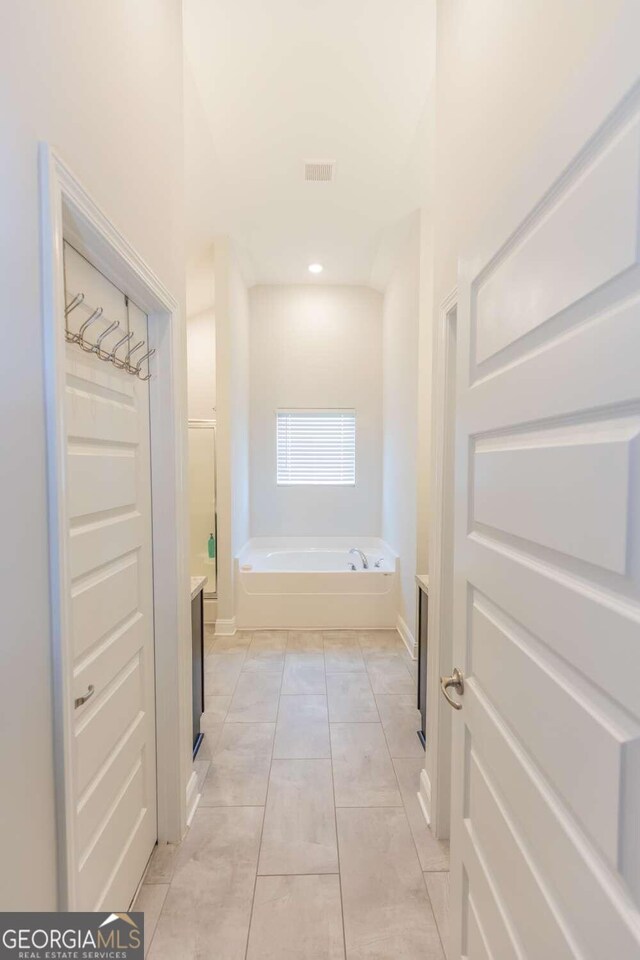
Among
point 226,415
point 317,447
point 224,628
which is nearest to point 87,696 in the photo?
point 224,628

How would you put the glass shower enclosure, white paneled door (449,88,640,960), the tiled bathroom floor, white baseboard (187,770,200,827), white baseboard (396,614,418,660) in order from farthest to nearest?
the glass shower enclosure, white baseboard (396,614,418,660), white baseboard (187,770,200,827), the tiled bathroom floor, white paneled door (449,88,640,960)

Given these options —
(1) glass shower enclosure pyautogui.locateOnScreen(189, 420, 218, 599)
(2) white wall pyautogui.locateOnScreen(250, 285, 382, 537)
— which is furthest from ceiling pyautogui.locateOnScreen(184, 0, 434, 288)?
(1) glass shower enclosure pyautogui.locateOnScreen(189, 420, 218, 599)

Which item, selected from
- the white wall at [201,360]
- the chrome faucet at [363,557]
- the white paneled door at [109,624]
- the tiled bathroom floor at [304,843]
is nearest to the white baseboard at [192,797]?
the tiled bathroom floor at [304,843]

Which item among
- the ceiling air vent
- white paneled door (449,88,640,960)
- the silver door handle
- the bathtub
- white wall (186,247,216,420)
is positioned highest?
the ceiling air vent

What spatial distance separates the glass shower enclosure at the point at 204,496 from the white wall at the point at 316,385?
83 cm

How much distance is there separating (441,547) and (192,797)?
1486 millimetres

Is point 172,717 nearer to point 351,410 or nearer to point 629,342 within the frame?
point 629,342

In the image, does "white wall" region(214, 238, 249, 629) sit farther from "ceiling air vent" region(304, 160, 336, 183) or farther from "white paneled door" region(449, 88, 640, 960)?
"white paneled door" region(449, 88, 640, 960)

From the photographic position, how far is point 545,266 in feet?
2.16

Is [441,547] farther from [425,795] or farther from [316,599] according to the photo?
[316,599]

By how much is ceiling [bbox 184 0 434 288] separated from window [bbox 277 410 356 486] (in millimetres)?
1783

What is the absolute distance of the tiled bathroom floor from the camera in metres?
1.32

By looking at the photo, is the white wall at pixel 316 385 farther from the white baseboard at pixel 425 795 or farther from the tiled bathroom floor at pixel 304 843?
the white baseboard at pixel 425 795

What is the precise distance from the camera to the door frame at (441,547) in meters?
1.63
